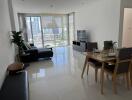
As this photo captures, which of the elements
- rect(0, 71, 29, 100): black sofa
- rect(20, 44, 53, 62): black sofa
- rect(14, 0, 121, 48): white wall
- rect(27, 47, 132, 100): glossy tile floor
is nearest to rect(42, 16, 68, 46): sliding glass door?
rect(14, 0, 121, 48): white wall

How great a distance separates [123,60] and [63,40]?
24.4 feet

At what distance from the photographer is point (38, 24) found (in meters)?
8.59

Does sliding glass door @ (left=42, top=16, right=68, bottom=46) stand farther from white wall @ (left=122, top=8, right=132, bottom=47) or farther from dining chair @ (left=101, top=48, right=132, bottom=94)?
dining chair @ (left=101, top=48, right=132, bottom=94)

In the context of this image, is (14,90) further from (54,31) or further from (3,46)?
(54,31)

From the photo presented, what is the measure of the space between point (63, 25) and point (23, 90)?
26.0 ft

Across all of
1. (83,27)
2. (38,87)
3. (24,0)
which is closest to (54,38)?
(83,27)

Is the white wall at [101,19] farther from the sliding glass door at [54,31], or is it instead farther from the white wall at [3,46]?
the white wall at [3,46]

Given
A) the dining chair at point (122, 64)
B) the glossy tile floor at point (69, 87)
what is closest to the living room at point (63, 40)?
the glossy tile floor at point (69, 87)

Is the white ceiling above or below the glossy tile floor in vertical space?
above

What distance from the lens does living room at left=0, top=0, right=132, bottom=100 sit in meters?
2.58

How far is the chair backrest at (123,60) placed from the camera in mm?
2348

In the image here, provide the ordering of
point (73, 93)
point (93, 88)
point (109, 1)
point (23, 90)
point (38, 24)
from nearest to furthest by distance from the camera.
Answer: point (23, 90) → point (73, 93) → point (93, 88) → point (109, 1) → point (38, 24)

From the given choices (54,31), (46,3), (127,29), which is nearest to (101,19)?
(127,29)

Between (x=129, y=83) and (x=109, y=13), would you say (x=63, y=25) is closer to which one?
(x=109, y=13)
